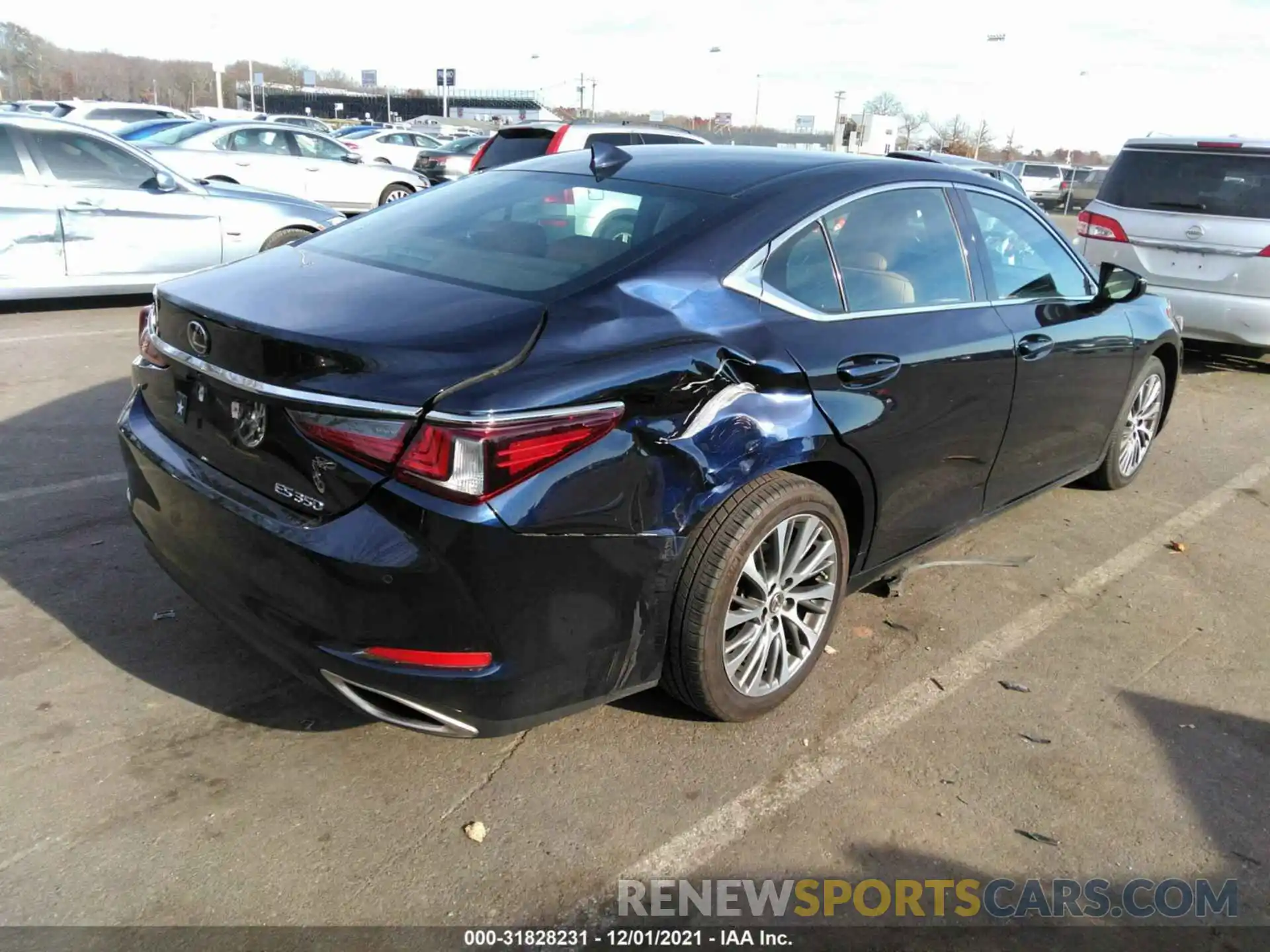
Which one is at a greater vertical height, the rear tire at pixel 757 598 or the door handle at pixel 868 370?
the door handle at pixel 868 370

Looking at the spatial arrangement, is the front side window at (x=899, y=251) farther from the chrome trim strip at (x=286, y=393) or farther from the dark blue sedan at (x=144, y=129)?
the dark blue sedan at (x=144, y=129)

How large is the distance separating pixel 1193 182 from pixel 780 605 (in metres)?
6.88

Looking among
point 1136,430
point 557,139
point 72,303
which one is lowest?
point 72,303

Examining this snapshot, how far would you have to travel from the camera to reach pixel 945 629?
12.5ft

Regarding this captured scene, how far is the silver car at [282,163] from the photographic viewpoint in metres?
12.1

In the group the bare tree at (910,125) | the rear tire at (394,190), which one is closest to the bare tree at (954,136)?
the bare tree at (910,125)

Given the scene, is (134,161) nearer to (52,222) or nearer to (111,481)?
(52,222)

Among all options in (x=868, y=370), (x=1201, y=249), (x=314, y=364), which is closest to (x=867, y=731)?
(x=868, y=370)

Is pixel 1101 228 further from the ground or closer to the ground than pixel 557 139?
closer to the ground

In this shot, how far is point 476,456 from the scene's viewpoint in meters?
2.18

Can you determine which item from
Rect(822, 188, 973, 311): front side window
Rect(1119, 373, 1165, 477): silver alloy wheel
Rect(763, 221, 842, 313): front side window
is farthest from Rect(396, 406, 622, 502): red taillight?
Rect(1119, 373, 1165, 477): silver alloy wheel

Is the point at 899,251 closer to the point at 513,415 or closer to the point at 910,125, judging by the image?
the point at 513,415

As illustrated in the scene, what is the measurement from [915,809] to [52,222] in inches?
305

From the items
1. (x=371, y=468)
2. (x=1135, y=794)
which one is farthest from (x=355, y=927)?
(x=1135, y=794)
